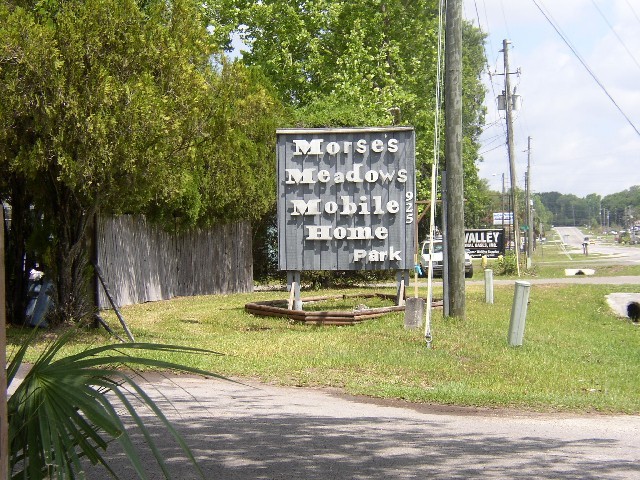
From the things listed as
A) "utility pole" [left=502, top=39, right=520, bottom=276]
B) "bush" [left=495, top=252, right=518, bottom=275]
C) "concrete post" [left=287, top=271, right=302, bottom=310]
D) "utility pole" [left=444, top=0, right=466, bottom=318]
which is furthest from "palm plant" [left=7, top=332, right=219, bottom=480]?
"utility pole" [left=502, top=39, right=520, bottom=276]

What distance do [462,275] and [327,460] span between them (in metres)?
10.5

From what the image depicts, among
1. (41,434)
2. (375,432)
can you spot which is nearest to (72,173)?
(375,432)

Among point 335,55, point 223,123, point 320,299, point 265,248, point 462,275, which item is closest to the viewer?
point 223,123

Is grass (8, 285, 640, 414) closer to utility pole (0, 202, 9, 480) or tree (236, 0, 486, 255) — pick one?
utility pole (0, 202, 9, 480)

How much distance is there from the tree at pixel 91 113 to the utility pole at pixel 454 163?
4154 millimetres

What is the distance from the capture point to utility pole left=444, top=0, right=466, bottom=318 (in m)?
16.9

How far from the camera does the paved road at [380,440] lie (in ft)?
21.4

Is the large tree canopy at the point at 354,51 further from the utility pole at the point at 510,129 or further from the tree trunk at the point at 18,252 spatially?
the tree trunk at the point at 18,252

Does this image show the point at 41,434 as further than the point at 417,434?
No

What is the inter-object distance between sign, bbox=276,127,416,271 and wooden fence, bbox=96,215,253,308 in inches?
159

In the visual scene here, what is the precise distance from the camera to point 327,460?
269 inches

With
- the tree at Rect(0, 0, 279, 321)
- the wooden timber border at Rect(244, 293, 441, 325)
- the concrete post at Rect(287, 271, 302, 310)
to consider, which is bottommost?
the wooden timber border at Rect(244, 293, 441, 325)

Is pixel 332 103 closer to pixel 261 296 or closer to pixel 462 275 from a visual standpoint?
pixel 261 296

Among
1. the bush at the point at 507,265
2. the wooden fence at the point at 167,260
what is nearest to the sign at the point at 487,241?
the bush at the point at 507,265
